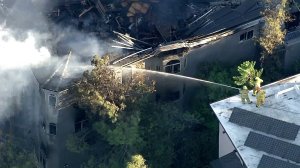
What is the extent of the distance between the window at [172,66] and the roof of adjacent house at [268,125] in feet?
13.7

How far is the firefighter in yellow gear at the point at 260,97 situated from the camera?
33.4m

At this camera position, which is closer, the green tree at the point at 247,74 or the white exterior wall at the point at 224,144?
the white exterior wall at the point at 224,144

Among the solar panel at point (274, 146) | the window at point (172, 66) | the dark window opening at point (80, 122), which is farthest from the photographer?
the window at point (172, 66)

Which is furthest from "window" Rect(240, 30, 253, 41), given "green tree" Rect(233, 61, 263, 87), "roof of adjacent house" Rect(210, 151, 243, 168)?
"roof of adjacent house" Rect(210, 151, 243, 168)

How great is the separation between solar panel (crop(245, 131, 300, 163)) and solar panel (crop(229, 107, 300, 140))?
0.60m

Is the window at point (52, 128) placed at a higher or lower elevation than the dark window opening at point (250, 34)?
lower

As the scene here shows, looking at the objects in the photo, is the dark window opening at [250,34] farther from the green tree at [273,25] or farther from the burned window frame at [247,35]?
the green tree at [273,25]

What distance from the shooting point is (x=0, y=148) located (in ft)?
110

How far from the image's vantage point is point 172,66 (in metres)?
37.2

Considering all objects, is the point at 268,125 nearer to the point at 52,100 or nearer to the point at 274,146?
the point at 274,146

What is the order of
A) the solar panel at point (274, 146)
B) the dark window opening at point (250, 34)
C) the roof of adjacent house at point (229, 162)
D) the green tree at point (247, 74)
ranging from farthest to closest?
the dark window opening at point (250, 34) → the green tree at point (247, 74) → the roof of adjacent house at point (229, 162) → the solar panel at point (274, 146)

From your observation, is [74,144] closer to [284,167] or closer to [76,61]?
[76,61]

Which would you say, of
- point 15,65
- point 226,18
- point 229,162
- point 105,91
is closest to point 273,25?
point 226,18

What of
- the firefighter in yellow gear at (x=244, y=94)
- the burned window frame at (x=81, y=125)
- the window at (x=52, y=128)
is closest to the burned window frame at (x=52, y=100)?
the window at (x=52, y=128)
